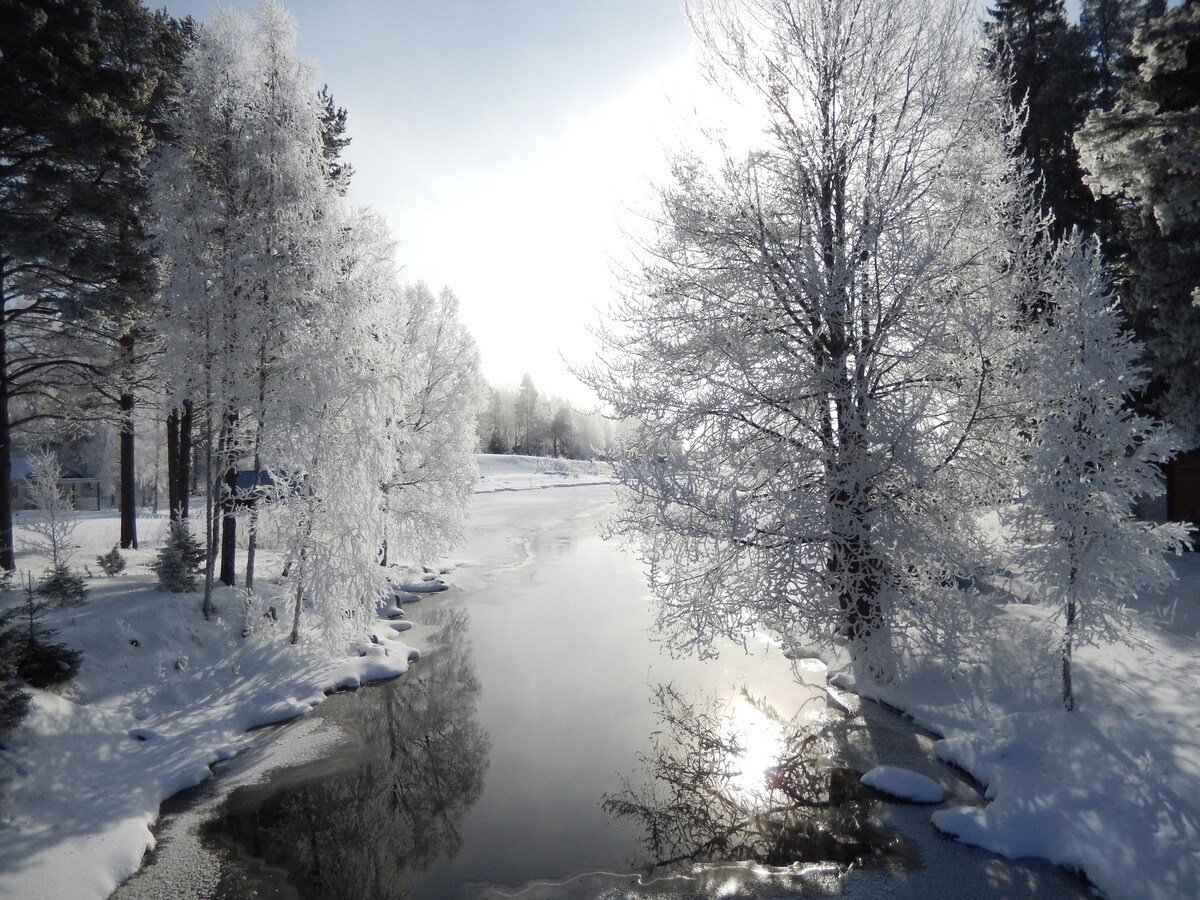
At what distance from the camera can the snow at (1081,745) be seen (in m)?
6.05

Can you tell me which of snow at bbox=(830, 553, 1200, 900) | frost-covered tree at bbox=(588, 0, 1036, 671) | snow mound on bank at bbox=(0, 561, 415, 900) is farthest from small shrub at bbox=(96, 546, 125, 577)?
snow at bbox=(830, 553, 1200, 900)

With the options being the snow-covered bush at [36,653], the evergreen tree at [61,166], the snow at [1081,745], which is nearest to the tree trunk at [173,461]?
the evergreen tree at [61,166]

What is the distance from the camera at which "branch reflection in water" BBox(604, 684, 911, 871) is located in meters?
6.69

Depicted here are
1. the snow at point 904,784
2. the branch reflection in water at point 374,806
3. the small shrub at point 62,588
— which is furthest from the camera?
the small shrub at point 62,588

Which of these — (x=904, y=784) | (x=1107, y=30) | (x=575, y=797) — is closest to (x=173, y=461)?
(x=575, y=797)

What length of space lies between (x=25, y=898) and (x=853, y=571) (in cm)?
935

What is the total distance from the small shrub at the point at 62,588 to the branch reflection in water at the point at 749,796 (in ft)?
30.3

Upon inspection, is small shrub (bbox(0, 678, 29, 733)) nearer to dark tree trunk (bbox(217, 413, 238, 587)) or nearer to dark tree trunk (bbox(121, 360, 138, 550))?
dark tree trunk (bbox(217, 413, 238, 587))

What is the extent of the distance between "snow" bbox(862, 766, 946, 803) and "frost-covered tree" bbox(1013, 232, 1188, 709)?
101 inches

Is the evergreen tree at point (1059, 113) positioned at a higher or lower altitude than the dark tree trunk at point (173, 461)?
higher

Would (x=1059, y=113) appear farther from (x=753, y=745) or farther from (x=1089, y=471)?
(x=753, y=745)

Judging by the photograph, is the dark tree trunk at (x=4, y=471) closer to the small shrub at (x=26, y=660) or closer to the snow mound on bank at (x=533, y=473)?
the small shrub at (x=26, y=660)

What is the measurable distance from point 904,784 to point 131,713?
10246 mm

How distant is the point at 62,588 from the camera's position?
10297mm
